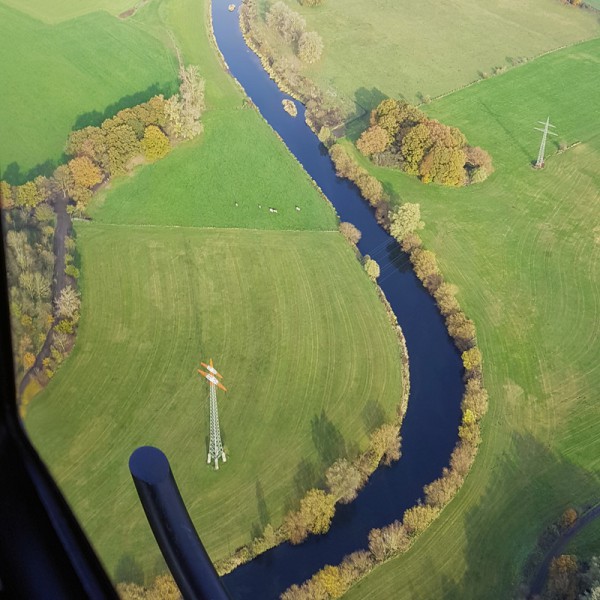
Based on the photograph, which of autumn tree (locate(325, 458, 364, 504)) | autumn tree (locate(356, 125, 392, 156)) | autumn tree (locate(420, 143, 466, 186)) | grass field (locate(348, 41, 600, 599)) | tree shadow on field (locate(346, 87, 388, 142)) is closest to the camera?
grass field (locate(348, 41, 600, 599))

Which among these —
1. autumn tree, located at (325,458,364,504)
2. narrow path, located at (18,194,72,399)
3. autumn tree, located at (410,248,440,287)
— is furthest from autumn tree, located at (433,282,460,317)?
narrow path, located at (18,194,72,399)

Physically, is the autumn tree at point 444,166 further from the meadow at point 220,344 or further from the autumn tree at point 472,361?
the autumn tree at point 472,361

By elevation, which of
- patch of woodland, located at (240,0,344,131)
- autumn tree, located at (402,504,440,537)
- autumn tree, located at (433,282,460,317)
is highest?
patch of woodland, located at (240,0,344,131)

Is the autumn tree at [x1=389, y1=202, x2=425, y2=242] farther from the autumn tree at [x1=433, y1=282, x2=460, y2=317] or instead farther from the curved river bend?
the autumn tree at [x1=433, y1=282, x2=460, y2=317]

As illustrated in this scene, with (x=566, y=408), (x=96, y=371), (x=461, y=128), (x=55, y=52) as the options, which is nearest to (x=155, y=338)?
(x=96, y=371)

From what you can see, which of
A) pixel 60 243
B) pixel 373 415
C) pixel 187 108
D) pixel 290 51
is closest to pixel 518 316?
pixel 373 415
